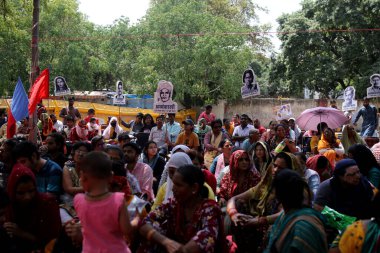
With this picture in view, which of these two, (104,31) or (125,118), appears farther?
(104,31)

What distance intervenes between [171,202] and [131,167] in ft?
11.0

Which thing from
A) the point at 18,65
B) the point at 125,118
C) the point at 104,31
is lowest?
the point at 125,118

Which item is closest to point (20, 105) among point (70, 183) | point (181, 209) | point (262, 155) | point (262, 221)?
point (262, 155)

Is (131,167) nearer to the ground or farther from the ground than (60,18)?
nearer to the ground

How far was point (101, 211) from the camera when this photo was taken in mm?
4148

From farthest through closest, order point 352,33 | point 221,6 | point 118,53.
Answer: point 221,6 → point 118,53 → point 352,33

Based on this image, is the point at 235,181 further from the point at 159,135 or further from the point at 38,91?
the point at 38,91

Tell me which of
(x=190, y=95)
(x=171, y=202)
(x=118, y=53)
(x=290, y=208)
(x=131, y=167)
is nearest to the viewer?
(x=290, y=208)

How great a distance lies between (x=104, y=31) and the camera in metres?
42.0

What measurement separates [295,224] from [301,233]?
82mm

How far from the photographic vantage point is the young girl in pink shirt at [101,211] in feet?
13.6

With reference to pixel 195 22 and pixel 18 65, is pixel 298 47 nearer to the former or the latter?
pixel 195 22

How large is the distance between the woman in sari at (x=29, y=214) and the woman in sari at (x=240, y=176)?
2646mm

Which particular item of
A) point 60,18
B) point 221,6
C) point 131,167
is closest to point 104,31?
point 60,18
